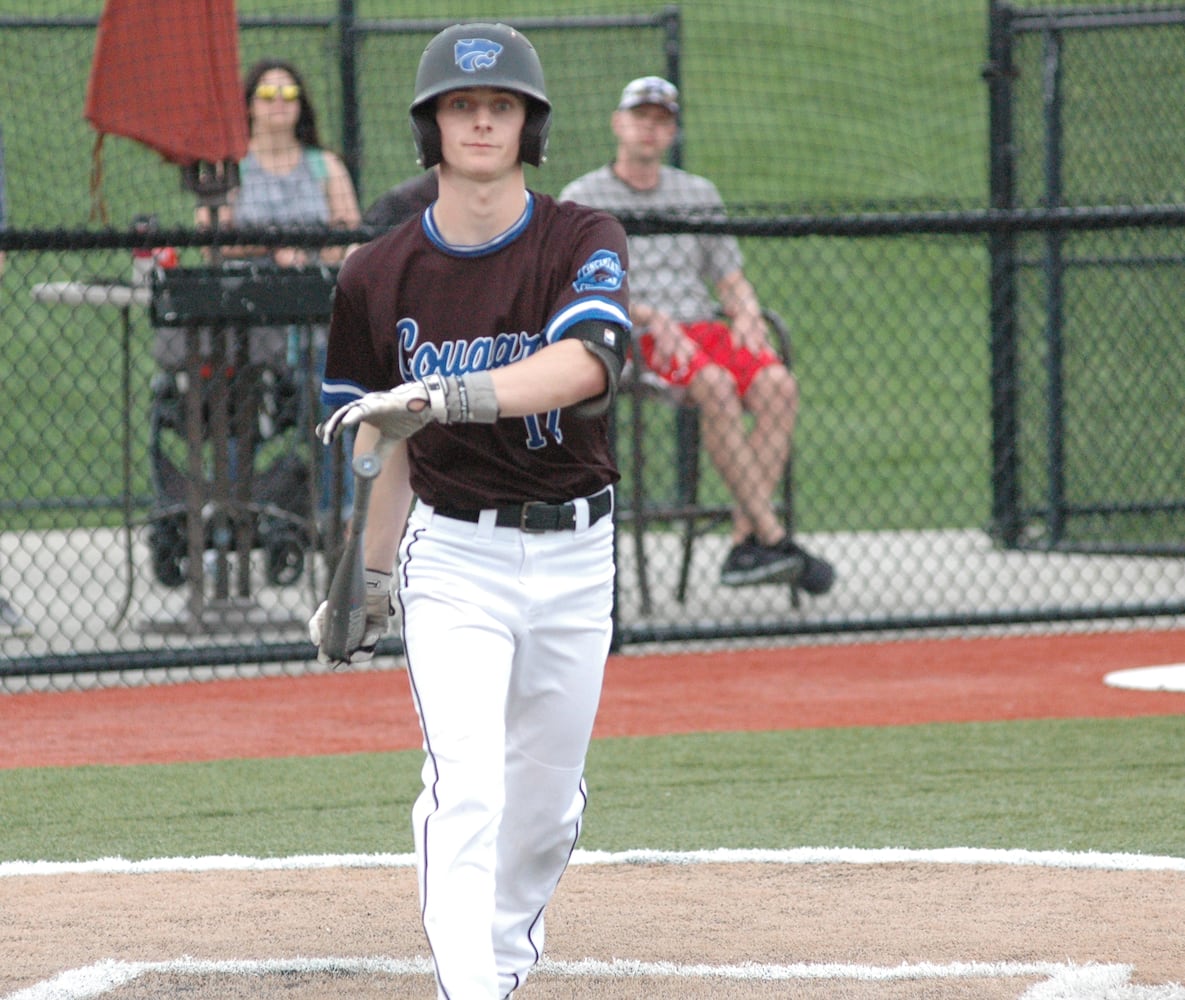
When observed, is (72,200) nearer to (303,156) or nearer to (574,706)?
(303,156)

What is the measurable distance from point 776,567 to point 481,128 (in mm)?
4615

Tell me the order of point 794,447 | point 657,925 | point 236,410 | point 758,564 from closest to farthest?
point 657,925 < point 236,410 < point 758,564 < point 794,447

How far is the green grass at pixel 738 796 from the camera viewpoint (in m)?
4.63

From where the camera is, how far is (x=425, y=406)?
2889mm

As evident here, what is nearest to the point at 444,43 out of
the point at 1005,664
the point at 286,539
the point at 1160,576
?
the point at 1005,664

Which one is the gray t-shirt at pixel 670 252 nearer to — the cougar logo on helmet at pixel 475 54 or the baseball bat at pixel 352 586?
the cougar logo on helmet at pixel 475 54

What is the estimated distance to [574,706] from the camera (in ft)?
10.6

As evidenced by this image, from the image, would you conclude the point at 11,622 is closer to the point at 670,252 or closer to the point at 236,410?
the point at 236,410

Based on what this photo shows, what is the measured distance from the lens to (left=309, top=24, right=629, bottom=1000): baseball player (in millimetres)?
3105

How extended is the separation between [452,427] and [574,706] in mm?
503

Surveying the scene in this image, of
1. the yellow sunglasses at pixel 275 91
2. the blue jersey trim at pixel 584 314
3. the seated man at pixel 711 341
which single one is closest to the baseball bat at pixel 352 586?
the blue jersey trim at pixel 584 314

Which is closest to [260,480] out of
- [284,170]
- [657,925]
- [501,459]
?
[284,170]

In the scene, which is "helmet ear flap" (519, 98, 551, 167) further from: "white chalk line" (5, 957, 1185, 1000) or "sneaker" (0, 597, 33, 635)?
"sneaker" (0, 597, 33, 635)

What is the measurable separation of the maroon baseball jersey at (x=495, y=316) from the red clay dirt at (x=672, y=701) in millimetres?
2620
